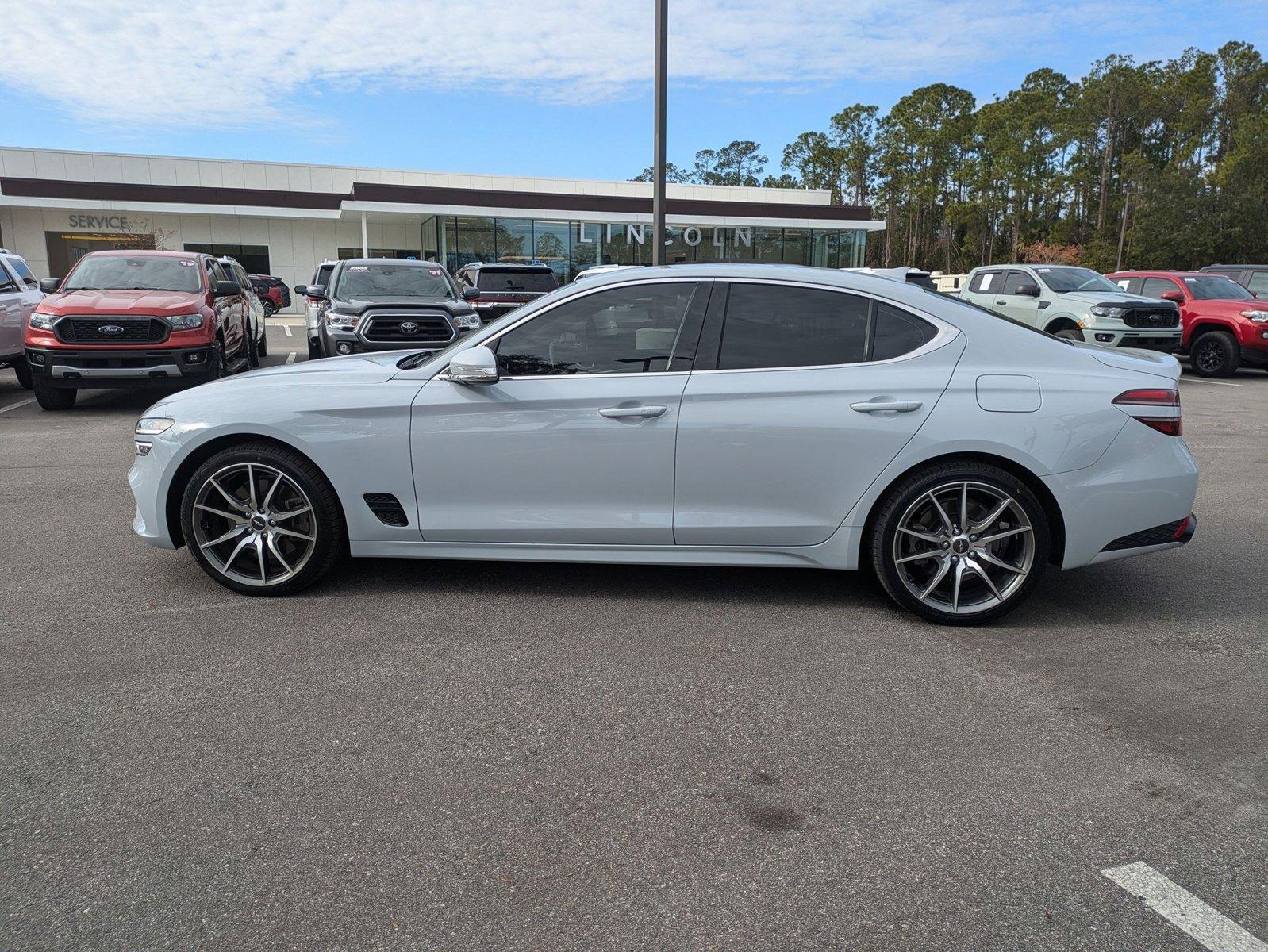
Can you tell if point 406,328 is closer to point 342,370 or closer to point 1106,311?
point 342,370

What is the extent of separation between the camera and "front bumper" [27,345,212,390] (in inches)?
421

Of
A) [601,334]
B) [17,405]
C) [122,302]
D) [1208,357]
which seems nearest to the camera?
[601,334]

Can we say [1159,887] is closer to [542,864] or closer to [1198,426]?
[542,864]

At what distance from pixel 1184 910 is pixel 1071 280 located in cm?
1675

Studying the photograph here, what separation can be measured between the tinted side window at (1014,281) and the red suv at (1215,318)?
2.34 m

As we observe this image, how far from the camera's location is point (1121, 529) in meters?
4.45

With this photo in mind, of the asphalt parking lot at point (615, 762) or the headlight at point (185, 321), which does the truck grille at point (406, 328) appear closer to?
the headlight at point (185, 321)

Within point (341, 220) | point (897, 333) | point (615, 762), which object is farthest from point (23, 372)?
point (341, 220)

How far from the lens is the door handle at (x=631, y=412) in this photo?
4469 millimetres

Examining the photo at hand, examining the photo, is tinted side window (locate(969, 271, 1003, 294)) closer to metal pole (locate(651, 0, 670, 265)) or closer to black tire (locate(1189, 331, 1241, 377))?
black tire (locate(1189, 331, 1241, 377))

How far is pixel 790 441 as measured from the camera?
4430 millimetres

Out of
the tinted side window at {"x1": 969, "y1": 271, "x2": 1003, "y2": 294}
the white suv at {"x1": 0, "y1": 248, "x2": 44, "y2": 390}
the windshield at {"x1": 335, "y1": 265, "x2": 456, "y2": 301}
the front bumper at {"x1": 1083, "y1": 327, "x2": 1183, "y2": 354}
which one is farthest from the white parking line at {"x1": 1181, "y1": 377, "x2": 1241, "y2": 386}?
the white suv at {"x1": 0, "y1": 248, "x2": 44, "y2": 390}

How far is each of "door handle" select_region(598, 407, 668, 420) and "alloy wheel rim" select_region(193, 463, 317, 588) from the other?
5.07ft

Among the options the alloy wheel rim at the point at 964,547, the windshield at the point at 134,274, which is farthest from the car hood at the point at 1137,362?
the windshield at the point at 134,274
